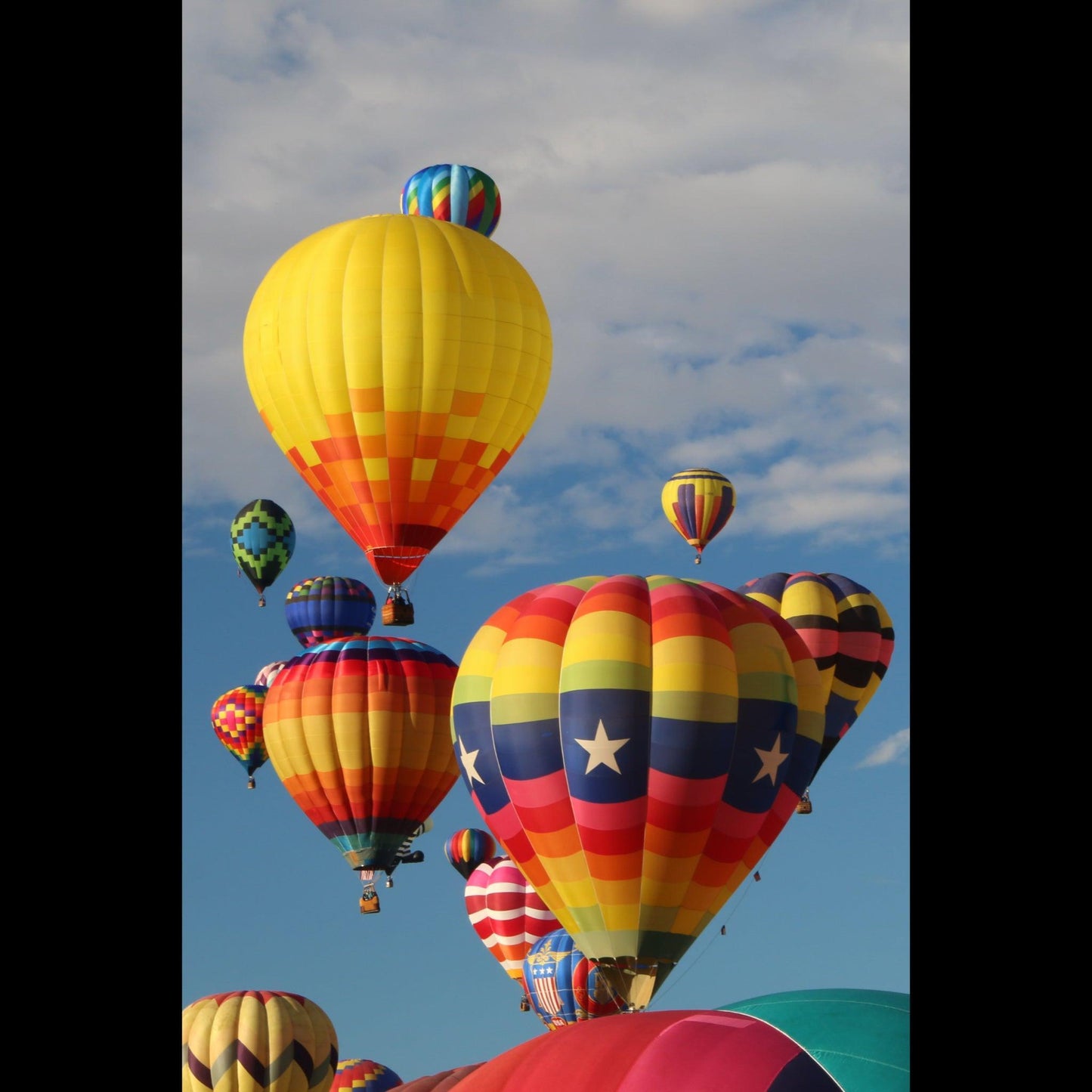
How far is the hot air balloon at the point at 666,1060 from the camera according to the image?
6430mm

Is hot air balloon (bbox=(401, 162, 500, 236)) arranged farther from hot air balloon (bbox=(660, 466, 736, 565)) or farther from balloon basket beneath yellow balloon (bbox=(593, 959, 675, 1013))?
balloon basket beneath yellow balloon (bbox=(593, 959, 675, 1013))

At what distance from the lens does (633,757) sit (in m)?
17.7

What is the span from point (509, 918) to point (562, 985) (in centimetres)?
493

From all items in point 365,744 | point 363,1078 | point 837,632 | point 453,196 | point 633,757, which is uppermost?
point 453,196

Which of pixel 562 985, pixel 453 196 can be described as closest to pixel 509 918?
pixel 562 985

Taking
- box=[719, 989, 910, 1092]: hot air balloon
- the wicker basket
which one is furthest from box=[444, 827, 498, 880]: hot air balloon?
box=[719, 989, 910, 1092]: hot air balloon

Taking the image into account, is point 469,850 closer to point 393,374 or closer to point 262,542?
point 262,542

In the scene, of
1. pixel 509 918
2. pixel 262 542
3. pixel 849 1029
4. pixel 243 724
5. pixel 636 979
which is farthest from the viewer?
pixel 262 542

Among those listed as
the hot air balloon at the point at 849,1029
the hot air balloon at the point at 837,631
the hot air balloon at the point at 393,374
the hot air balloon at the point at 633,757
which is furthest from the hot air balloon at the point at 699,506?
the hot air balloon at the point at 849,1029
